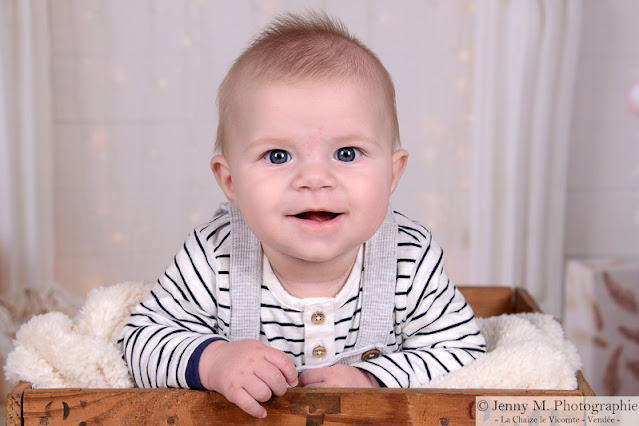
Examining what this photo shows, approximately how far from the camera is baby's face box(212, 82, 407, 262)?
76 cm

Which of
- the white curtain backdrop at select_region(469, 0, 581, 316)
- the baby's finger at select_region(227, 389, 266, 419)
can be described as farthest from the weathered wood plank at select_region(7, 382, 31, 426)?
the white curtain backdrop at select_region(469, 0, 581, 316)

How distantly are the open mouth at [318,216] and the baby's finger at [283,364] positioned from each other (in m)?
0.17

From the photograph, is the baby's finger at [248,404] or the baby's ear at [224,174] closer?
the baby's finger at [248,404]

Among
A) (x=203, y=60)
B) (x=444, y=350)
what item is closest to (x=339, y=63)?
(x=444, y=350)

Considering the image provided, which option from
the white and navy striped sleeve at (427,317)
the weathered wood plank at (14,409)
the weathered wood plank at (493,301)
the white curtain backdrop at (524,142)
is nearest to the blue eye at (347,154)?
the white and navy striped sleeve at (427,317)

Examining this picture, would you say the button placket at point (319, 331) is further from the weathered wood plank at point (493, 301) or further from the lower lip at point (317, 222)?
the weathered wood plank at point (493, 301)

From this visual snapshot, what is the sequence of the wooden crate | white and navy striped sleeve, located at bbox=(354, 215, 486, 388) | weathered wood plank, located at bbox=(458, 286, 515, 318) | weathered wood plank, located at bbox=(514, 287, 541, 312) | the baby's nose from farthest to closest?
weathered wood plank, located at bbox=(458, 286, 515, 318) → weathered wood plank, located at bbox=(514, 287, 541, 312) → white and navy striped sleeve, located at bbox=(354, 215, 486, 388) → the baby's nose → the wooden crate

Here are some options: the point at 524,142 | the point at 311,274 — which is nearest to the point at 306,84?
the point at 311,274

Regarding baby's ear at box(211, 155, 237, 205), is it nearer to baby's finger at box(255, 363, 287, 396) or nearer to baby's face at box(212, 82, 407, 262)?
baby's face at box(212, 82, 407, 262)

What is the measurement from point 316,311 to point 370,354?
3.9 inches

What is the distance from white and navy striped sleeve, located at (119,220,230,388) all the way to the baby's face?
0.16 metres

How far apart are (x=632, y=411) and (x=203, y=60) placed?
4.82ft

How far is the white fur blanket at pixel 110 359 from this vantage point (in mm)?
767

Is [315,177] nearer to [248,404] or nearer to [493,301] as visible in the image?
[248,404]
